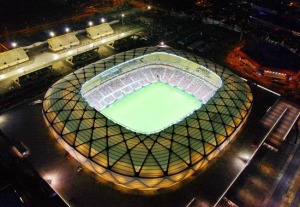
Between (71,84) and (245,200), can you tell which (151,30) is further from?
(245,200)

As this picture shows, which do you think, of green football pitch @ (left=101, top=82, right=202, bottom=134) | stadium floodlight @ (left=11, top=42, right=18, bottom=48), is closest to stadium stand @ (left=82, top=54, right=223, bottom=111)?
green football pitch @ (left=101, top=82, right=202, bottom=134)

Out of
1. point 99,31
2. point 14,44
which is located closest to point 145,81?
point 99,31

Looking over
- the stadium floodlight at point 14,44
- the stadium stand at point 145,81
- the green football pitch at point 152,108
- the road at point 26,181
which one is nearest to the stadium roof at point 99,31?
the stadium floodlight at point 14,44

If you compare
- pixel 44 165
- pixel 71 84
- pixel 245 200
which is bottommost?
pixel 245 200

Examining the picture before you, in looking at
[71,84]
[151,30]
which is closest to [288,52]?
[151,30]

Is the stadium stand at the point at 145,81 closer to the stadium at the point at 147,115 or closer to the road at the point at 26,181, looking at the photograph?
the stadium at the point at 147,115

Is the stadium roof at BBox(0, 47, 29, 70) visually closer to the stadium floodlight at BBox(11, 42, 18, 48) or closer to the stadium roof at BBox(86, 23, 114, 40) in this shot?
the stadium floodlight at BBox(11, 42, 18, 48)

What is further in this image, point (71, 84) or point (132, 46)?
point (132, 46)
